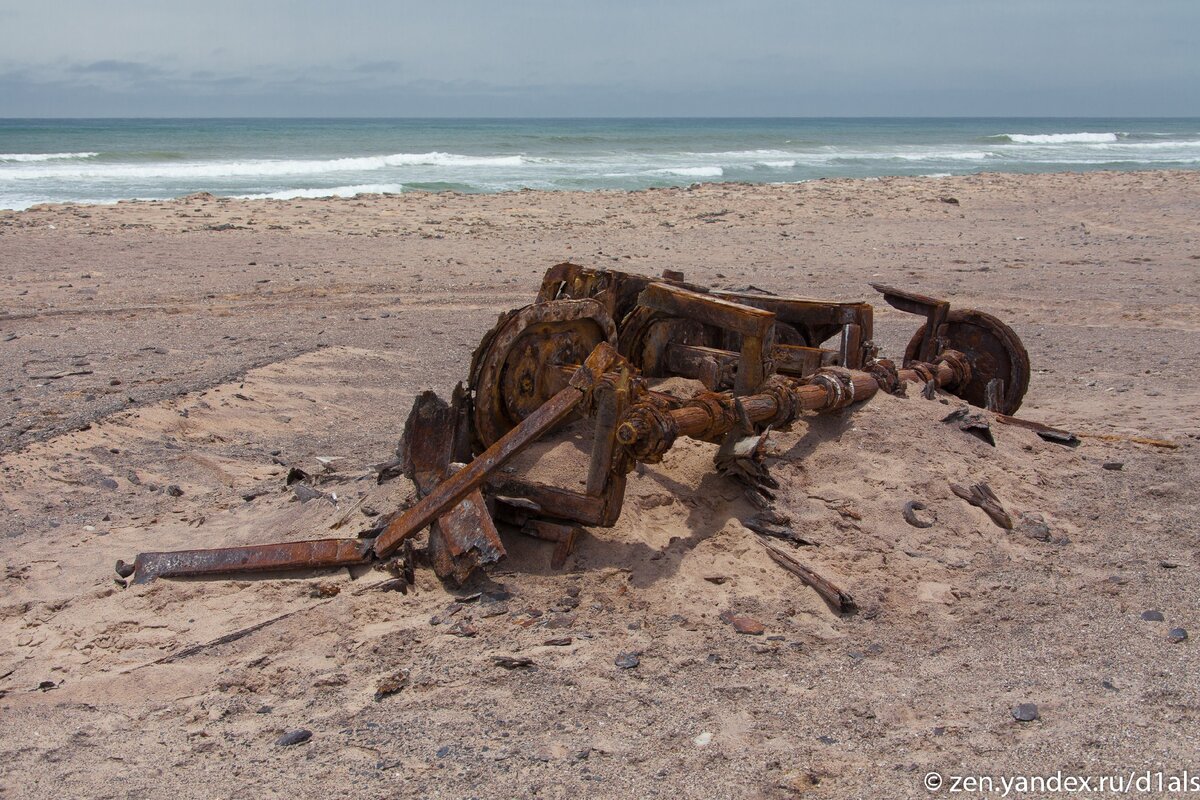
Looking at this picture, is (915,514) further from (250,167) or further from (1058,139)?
(1058,139)

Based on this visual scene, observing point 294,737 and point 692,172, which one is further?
point 692,172

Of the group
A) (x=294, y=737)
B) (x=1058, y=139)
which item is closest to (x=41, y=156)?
(x=294, y=737)

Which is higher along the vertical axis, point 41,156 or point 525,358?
point 41,156

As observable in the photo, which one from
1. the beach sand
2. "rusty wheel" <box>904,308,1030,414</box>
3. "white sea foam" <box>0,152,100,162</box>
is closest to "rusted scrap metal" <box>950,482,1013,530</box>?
the beach sand

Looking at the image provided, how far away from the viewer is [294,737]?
330 centimetres

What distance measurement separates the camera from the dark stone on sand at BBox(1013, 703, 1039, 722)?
3.34m

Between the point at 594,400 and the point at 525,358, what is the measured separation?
86cm

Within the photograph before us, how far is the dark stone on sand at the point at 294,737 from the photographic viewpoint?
3.28 metres

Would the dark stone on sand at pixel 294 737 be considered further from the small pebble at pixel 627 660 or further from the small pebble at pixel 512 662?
the small pebble at pixel 627 660

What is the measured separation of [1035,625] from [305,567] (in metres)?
3.07

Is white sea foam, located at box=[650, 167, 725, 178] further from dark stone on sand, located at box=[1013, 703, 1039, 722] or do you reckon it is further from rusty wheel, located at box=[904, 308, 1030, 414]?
dark stone on sand, located at box=[1013, 703, 1039, 722]

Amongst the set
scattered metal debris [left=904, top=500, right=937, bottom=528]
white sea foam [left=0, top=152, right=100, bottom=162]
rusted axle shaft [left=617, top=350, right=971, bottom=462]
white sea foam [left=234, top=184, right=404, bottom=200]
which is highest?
white sea foam [left=0, top=152, right=100, bottom=162]

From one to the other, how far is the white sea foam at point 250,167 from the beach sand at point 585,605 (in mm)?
24362

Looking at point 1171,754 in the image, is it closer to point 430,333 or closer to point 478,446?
point 478,446
